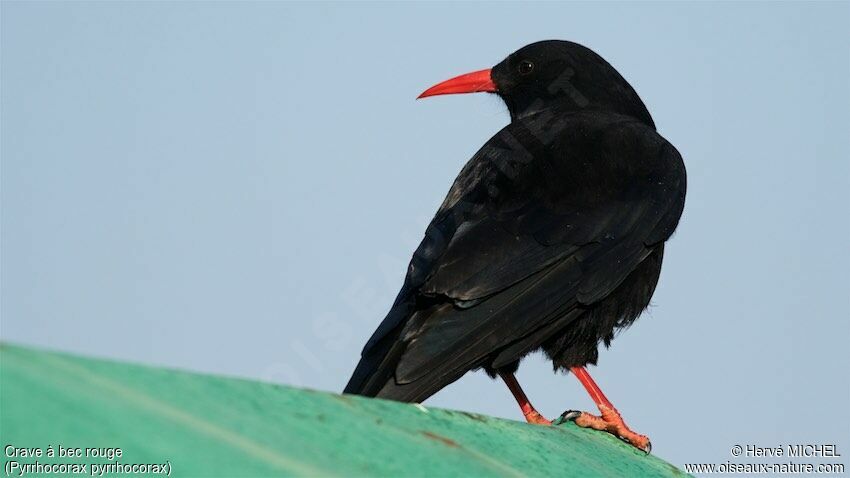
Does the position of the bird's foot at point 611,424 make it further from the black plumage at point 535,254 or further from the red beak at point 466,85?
the red beak at point 466,85

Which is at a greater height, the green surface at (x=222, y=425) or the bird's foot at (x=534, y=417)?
the green surface at (x=222, y=425)

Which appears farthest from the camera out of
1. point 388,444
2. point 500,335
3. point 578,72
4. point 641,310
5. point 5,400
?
point 578,72

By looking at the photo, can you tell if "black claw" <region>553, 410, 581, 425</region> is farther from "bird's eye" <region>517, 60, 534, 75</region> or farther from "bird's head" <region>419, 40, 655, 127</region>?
"bird's eye" <region>517, 60, 534, 75</region>

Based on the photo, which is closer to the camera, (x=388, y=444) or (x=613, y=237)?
(x=388, y=444)

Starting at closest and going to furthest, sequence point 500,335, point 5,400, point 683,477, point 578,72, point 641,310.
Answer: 1. point 5,400
2. point 683,477
3. point 500,335
4. point 641,310
5. point 578,72

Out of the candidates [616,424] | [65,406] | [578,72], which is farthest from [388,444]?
[578,72]

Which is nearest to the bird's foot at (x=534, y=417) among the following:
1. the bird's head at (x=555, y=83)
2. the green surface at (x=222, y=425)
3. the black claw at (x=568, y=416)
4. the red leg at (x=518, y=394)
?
the red leg at (x=518, y=394)

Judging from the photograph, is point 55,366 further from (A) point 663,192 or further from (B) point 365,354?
(A) point 663,192
